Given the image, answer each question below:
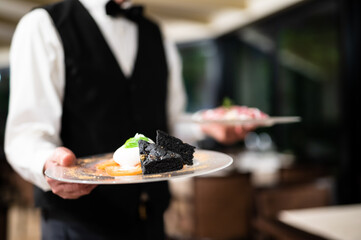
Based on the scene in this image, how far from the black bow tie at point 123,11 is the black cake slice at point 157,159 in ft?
1.73

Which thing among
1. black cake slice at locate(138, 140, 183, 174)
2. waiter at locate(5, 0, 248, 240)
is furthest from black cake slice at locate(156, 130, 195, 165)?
waiter at locate(5, 0, 248, 240)

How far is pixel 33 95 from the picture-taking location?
1.06 metres

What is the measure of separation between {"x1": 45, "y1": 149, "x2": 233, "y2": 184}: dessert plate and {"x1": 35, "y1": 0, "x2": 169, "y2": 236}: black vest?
0.21 metres

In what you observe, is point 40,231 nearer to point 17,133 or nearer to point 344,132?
point 17,133

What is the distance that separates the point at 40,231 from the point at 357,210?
5.32ft

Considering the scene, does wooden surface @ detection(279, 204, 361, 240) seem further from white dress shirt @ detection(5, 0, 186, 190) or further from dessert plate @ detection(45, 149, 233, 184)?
white dress shirt @ detection(5, 0, 186, 190)

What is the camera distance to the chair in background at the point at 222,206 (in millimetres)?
3449

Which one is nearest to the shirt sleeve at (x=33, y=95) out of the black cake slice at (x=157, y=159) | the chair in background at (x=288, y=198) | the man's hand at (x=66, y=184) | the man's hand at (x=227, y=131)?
the man's hand at (x=66, y=184)

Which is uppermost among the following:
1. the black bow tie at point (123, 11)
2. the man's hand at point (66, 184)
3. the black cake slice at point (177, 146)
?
the black bow tie at point (123, 11)

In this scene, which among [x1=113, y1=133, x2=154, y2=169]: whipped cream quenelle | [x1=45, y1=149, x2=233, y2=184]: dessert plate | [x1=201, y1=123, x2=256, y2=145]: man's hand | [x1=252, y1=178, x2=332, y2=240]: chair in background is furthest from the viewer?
[x1=252, y1=178, x2=332, y2=240]: chair in background

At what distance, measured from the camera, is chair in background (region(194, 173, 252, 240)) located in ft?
11.3

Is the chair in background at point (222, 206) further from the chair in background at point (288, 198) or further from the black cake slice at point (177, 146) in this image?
the black cake slice at point (177, 146)

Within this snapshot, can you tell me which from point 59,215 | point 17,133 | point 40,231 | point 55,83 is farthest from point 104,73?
point 40,231

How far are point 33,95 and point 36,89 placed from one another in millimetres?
21
